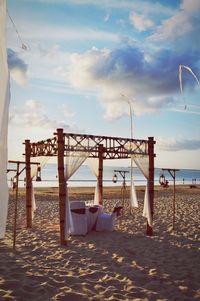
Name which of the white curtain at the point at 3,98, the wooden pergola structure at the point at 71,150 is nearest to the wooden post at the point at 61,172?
the wooden pergola structure at the point at 71,150

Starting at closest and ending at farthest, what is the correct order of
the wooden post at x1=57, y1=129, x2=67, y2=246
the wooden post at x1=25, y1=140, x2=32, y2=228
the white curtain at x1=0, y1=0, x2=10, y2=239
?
1. the white curtain at x1=0, y1=0, x2=10, y2=239
2. the wooden post at x1=57, y1=129, x2=67, y2=246
3. the wooden post at x1=25, y1=140, x2=32, y2=228

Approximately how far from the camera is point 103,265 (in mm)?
7809

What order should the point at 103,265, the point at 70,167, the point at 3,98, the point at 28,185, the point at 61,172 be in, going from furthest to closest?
the point at 28,185, the point at 70,167, the point at 61,172, the point at 103,265, the point at 3,98

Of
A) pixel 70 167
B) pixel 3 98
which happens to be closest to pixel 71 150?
pixel 70 167

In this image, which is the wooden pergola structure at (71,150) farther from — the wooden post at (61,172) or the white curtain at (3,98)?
the white curtain at (3,98)

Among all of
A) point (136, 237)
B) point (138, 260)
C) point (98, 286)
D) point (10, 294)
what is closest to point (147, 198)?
point (136, 237)

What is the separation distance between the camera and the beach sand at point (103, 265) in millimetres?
6008

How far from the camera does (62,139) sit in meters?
10.3

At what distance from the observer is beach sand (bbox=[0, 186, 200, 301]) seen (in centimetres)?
601

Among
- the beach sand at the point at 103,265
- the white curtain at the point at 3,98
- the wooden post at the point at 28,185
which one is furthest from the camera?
the wooden post at the point at 28,185

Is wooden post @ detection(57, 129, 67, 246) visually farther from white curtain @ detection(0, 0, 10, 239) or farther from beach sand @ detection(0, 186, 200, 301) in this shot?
white curtain @ detection(0, 0, 10, 239)

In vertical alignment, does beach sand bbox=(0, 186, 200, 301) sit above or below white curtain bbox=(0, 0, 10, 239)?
below

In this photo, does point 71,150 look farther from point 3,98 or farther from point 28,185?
point 3,98

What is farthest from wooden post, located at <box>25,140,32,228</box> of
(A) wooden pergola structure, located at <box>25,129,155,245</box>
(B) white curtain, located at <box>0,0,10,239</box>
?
(B) white curtain, located at <box>0,0,10,239</box>
